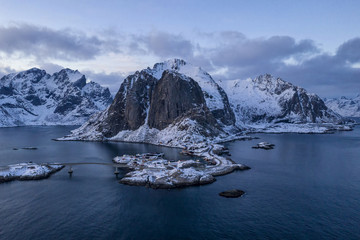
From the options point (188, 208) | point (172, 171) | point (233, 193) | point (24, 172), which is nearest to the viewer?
point (188, 208)

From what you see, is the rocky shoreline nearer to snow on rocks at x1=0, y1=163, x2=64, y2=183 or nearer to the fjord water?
the fjord water

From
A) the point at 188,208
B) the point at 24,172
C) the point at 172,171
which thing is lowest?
the point at 188,208

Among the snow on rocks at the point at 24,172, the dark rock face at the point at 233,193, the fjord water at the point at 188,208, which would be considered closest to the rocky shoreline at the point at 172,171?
the fjord water at the point at 188,208

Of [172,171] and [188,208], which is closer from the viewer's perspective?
[188,208]

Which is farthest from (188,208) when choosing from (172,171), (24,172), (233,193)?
(24,172)

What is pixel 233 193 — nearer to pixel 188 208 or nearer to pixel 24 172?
pixel 188 208

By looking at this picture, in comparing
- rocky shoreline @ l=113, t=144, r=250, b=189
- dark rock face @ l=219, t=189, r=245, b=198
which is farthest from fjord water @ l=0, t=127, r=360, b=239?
rocky shoreline @ l=113, t=144, r=250, b=189

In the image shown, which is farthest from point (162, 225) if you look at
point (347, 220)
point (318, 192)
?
point (318, 192)

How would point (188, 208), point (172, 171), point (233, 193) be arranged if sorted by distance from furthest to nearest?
1. point (172, 171)
2. point (233, 193)
3. point (188, 208)

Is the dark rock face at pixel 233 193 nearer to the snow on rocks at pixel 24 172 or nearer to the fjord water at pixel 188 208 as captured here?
the fjord water at pixel 188 208
